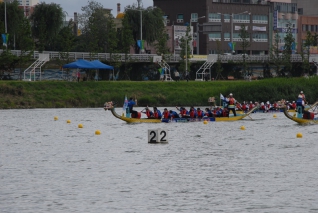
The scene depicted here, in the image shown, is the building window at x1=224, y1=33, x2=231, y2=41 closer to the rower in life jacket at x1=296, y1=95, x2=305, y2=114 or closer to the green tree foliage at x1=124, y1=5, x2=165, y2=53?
the green tree foliage at x1=124, y1=5, x2=165, y2=53

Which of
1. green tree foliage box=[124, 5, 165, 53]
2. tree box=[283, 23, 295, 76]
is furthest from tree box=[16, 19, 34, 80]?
tree box=[283, 23, 295, 76]

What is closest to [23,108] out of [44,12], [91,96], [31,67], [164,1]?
[91,96]

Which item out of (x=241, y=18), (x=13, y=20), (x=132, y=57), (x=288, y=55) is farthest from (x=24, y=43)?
(x=241, y=18)

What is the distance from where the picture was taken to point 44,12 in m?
116

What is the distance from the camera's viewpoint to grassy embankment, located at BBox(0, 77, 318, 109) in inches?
3277

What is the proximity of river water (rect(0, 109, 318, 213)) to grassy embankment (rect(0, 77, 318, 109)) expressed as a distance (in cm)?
2653

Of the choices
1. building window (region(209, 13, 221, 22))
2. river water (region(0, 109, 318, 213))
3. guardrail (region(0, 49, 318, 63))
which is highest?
building window (region(209, 13, 221, 22))

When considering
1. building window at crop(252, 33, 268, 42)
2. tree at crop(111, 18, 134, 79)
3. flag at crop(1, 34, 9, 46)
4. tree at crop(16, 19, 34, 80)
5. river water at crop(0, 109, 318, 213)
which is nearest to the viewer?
river water at crop(0, 109, 318, 213)

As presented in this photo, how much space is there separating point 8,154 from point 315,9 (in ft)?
462

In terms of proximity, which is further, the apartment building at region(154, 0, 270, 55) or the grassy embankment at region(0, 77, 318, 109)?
the apartment building at region(154, 0, 270, 55)

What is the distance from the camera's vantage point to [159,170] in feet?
112

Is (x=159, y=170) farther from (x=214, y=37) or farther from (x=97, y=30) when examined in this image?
(x=214, y=37)

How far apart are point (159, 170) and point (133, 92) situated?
55571mm

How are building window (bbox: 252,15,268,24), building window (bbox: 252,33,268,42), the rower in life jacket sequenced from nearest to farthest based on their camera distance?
1. the rower in life jacket
2. building window (bbox: 252,15,268,24)
3. building window (bbox: 252,33,268,42)
